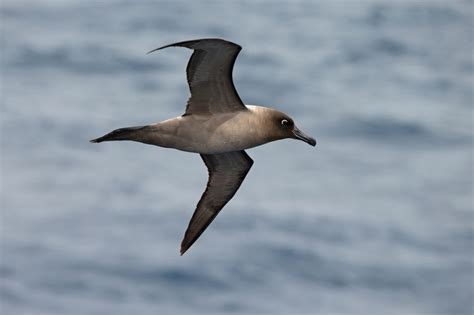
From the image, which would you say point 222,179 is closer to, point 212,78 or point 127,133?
point 212,78

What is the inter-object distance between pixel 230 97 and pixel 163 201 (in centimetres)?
15671

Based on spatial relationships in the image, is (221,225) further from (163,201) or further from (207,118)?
(207,118)

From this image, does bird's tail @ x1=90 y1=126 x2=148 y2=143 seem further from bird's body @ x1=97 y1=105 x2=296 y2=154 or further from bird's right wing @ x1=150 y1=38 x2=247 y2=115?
bird's right wing @ x1=150 y1=38 x2=247 y2=115

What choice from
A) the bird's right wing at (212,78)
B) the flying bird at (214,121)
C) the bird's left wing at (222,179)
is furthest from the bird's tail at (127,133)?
the bird's left wing at (222,179)

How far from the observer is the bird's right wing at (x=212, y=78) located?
20.2 meters

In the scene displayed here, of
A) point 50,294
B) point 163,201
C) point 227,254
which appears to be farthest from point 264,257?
point 50,294

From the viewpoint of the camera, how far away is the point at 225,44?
65.4 ft

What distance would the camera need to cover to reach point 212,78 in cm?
2077

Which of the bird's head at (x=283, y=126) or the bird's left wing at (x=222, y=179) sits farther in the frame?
the bird's left wing at (x=222, y=179)

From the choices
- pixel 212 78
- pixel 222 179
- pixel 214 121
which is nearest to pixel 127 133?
pixel 214 121

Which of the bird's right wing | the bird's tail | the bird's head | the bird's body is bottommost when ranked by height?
the bird's tail

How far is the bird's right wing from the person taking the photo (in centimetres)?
2022

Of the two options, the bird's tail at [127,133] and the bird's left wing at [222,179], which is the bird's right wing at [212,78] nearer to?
the bird's tail at [127,133]

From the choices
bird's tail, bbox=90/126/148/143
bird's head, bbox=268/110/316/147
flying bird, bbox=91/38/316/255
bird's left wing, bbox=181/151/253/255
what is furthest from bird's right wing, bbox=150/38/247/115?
bird's left wing, bbox=181/151/253/255
